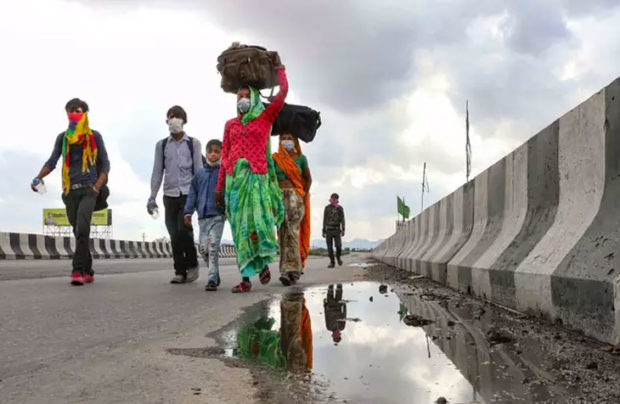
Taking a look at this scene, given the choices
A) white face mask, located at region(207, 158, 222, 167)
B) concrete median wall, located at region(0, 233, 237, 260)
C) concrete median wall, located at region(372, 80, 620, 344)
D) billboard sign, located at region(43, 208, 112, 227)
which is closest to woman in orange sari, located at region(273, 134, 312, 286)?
white face mask, located at region(207, 158, 222, 167)

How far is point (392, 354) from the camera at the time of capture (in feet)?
7.31

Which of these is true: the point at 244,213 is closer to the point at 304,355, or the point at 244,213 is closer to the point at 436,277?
the point at 436,277

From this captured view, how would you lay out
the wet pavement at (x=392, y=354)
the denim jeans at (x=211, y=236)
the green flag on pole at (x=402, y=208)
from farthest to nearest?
1. the green flag on pole at (x=402, y=208)
2. the denim jeans at (x=211, y=236)
3. the wet pavement at (x=392, y=354)

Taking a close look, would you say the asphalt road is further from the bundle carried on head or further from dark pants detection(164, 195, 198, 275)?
the bundle carried on head

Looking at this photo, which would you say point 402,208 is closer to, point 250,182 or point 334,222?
point 334,222

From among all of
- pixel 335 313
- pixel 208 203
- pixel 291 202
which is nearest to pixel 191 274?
pixel 208 203

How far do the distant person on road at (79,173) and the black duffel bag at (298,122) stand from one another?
7.50 feet

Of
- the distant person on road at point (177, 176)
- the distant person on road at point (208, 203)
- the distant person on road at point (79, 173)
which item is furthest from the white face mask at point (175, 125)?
the distant person on road at point (79, 173)

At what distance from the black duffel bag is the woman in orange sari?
229 millimetres

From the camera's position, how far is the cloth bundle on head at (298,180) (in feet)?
21.2

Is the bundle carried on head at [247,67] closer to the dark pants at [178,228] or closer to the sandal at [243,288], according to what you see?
the dark pants at [178,228]

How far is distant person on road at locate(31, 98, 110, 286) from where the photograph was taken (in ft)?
20.7

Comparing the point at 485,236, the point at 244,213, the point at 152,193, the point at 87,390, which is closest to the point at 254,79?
the point at 244,213

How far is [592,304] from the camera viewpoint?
7.70 feet
